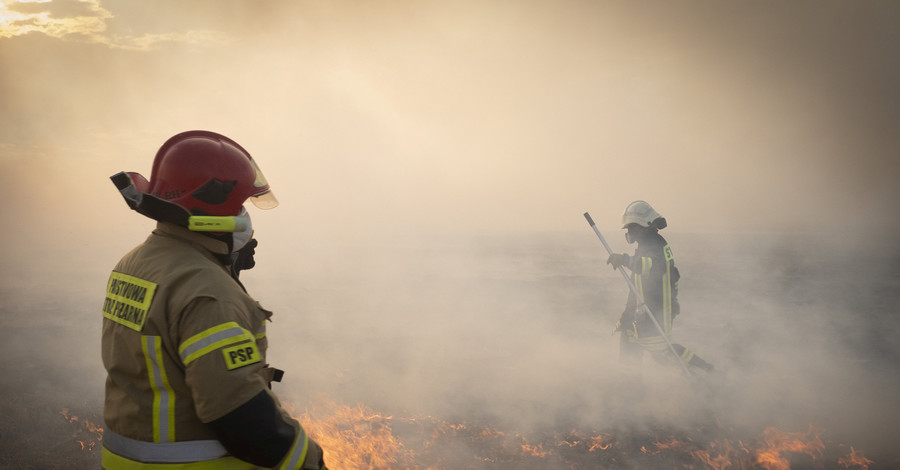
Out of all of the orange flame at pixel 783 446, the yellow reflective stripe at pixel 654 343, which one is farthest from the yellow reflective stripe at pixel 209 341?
the yellow reflective stripe at pixel 654 343

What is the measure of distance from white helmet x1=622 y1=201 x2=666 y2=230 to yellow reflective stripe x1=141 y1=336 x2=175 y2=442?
4870mm

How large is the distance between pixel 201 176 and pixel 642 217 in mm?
4875

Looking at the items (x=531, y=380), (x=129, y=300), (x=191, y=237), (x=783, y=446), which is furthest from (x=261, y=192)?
(x=531, y=380)

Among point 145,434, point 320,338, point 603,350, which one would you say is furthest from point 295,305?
point 145,434

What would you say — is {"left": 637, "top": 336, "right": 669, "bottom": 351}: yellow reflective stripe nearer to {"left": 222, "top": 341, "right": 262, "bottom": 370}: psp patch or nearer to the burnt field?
the burnt field

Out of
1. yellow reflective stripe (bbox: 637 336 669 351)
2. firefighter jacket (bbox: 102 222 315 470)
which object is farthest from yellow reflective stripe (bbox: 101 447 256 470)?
yellow reflective stripe (bbox: 637 336 669 351)

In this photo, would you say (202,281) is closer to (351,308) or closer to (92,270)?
(351,308)

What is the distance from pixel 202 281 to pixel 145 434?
526 mm

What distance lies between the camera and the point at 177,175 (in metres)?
1.69

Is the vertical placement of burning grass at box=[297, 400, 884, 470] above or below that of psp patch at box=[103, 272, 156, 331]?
below

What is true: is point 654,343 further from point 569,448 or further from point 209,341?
point 209,341

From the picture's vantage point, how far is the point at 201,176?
1.71 meters

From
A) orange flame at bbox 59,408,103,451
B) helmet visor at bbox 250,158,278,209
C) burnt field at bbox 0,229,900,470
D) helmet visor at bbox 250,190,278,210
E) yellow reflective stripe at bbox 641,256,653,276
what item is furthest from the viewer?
yellow reflective stripe at bbox 641,256,653,276

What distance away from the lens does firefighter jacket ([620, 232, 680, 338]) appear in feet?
17.9
